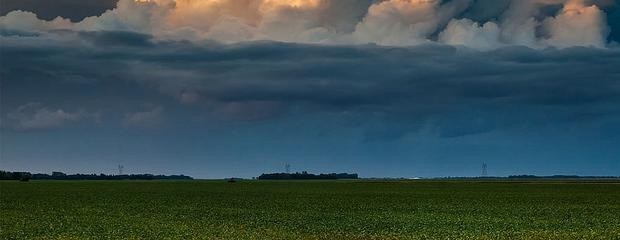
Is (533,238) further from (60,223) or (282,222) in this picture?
(60,223)

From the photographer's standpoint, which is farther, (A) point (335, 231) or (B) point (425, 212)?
(B) point (425, 212)

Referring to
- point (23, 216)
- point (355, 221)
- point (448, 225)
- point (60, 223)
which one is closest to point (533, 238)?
point (448, 225)

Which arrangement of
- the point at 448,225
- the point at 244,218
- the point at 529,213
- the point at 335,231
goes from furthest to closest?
the point at 529,213 < the point at 244,218 < the point at 448,225 < the point at 335,231

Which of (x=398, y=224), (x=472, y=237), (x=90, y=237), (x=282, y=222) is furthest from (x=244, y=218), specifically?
(x=472, y=237)

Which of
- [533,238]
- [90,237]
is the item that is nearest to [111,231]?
[90,237]

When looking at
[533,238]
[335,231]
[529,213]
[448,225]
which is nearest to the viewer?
[533,238]

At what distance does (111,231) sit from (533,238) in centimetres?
2608

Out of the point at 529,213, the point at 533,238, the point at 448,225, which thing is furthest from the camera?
the point at 529,213

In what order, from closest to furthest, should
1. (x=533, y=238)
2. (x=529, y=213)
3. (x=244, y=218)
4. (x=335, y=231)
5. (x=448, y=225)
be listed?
(x=533, y=238) → (x=335, y=231) → (x=448, y=225) → (x=244, y=218) → (x=529, y=213)

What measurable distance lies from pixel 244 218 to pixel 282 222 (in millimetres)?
5914

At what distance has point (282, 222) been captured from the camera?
5494cm

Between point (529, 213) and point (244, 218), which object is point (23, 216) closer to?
point (244, 218)

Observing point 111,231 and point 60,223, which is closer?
point 111,231

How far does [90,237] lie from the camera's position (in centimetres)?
4412
